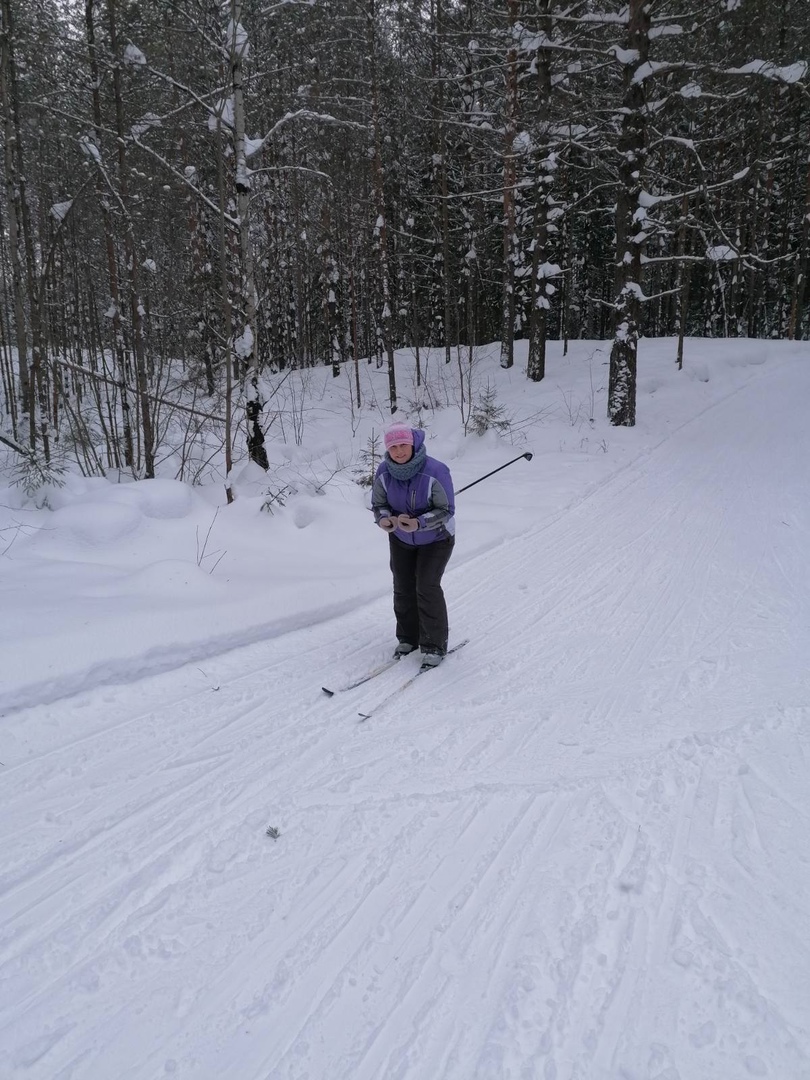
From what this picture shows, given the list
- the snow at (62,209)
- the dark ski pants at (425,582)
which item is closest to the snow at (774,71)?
the snow at (62,209)

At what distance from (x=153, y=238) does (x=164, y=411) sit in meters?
6.23

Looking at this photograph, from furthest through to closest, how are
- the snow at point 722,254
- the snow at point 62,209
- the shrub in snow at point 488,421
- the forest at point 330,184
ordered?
the shrub in snow at point 488,421 → the snow at point 722,254 → the forest at point 330,184 → the snow at point 62,209

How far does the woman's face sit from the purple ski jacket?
0.05m

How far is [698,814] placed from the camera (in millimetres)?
2850

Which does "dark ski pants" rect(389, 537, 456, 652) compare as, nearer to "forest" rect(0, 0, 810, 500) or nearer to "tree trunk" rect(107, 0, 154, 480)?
"forest" rect(0, 0, 810, 500)

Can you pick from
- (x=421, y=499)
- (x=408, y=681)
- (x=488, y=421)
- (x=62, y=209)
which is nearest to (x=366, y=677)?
(x=408, y=681)

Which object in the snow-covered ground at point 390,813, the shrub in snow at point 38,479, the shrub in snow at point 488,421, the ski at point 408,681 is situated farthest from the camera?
the shrub in snow at point 488,421

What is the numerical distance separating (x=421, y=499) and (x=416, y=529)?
233 millimetres

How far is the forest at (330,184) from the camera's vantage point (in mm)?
8438

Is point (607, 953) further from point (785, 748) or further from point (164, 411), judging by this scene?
point (164, 411)

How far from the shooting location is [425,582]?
4621 mm

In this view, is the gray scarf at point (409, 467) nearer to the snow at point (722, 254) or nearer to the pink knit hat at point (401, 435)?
the pink knit hat at point (401, 435)

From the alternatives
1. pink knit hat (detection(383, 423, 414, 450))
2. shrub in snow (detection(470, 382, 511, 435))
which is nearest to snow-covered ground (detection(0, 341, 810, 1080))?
pink knit hat (detection(383, 423, 414, 450))

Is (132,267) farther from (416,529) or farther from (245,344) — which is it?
(416,529)
